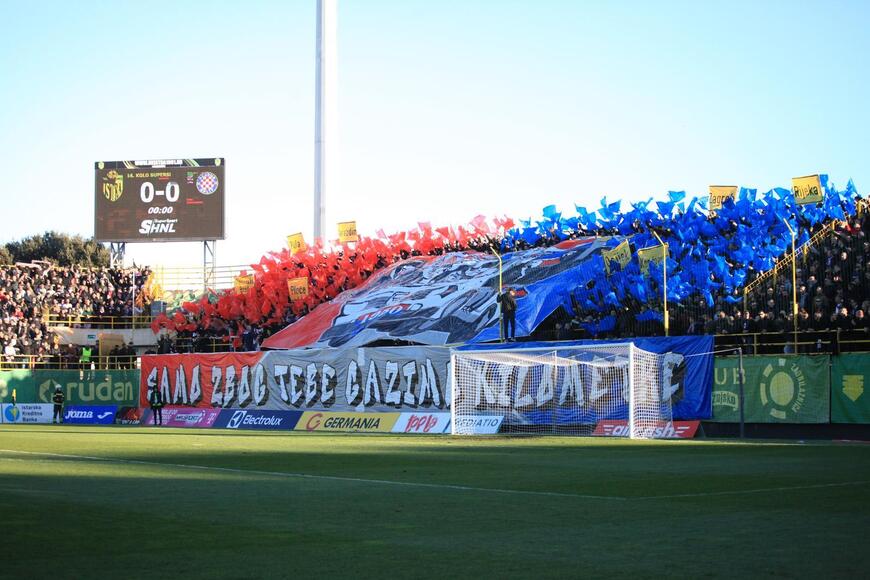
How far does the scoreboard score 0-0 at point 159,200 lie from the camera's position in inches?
2453

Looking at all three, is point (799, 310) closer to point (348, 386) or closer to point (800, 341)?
point (800, 341)

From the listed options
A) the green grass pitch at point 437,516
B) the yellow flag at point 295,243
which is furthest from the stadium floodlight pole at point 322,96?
the green grass pitch at point 437,516

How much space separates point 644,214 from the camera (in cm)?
3916

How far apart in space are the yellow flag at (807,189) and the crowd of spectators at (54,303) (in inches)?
1453

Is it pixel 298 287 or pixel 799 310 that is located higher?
pixel 298 287

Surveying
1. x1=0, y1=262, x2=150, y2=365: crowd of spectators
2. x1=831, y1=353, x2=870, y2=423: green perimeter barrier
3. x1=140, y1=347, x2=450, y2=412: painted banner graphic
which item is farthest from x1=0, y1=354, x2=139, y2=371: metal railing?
x1=831, y1=353, x2=870, y2=423: green perimeter barrier

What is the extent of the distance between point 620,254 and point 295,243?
976 inches

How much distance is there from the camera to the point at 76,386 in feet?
163

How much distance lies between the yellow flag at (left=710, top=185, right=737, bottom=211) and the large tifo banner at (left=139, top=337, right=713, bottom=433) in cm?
903

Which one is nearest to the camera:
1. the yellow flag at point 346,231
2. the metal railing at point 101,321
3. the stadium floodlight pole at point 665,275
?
the stadium floodlight pole at point 665,275

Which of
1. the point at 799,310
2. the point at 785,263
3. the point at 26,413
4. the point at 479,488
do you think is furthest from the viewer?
the point at 26,413

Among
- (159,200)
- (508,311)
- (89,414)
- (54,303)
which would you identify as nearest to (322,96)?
(159,200)

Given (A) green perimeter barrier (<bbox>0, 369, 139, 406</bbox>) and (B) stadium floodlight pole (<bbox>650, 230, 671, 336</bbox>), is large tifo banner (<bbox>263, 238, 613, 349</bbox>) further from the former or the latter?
(A) green perimeter barrier (<bbox>0, 369, 139, 406</bbox>)

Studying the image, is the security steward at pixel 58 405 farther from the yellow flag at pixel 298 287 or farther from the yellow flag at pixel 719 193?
the yellow flag at pixel 719 193
